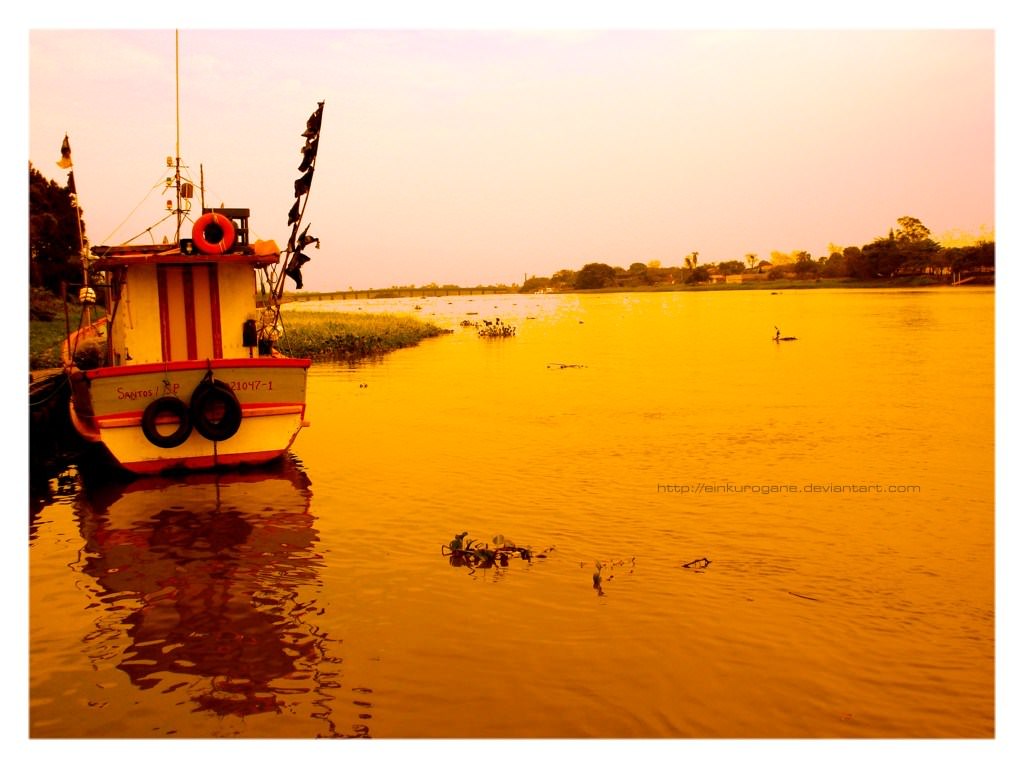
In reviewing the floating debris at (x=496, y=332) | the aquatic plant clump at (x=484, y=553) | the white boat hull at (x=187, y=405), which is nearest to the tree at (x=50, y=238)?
the floating debris at (x=496, y=332)

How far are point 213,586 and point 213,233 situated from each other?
686 cm

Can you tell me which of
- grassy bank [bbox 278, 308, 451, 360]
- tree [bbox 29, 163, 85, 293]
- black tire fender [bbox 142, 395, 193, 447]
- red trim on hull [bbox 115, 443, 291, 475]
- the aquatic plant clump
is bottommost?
the aquatic plant clump

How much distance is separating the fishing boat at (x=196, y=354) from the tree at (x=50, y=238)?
2713cm

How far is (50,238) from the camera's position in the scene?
41500mm

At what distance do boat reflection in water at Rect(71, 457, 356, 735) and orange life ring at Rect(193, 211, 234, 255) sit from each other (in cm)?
365

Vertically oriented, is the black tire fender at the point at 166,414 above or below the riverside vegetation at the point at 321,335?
below

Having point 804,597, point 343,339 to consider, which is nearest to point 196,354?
point 804,597

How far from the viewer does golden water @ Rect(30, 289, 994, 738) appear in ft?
23.2

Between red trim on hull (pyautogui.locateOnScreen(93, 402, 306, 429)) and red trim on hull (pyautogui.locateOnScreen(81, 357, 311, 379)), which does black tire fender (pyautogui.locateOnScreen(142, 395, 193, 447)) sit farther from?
red trim on hull (pyautogui.locateOnScreen(81, 357, 311, 379))

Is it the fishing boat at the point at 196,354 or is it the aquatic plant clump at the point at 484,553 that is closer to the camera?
the aquatic plant clump at the point at 484,553

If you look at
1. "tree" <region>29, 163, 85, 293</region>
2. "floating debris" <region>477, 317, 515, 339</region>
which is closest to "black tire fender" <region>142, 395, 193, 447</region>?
"tree" <region>29, 163, 85, 293</region>

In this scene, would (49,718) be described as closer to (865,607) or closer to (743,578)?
(743,578)

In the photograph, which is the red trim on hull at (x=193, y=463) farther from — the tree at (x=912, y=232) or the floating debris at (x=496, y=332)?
the tree at (x=912, y=232)

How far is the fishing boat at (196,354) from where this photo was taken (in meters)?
14.0
